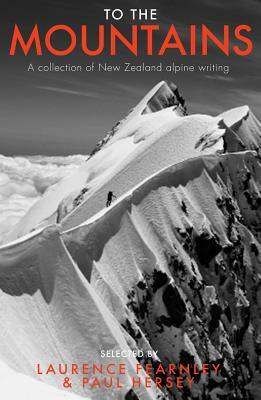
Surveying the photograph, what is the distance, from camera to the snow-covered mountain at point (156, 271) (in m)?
29.3

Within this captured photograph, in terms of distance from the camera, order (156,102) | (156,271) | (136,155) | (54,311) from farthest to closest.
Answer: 1. (156,102)
2. (136,155)
3. (156,271)
4. (54,311)

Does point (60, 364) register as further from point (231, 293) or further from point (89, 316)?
point (231, 293)

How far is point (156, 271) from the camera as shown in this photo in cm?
4531

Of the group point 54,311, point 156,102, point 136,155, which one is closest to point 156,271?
point 54,311

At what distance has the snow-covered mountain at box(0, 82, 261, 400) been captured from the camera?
2930cm

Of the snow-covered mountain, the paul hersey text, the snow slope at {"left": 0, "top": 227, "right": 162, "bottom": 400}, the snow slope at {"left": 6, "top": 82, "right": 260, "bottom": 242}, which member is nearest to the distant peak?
the snow slope at {"left": 6, "top": 82, "right": 260, "bottom": 242}

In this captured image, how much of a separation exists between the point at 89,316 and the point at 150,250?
16.9m

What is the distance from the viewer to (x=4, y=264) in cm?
2894

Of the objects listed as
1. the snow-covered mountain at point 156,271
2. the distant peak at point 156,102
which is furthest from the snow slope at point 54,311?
the distant peak at point 156,102

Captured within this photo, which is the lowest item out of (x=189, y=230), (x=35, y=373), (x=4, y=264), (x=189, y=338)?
(x=189, y=338)

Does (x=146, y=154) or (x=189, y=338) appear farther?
(x=146, y=154)

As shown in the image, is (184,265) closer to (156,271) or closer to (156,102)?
(156,271)

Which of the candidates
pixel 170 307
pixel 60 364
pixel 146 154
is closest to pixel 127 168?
pixel 146 154

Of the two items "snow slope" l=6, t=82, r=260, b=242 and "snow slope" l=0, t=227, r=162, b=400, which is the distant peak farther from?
"snow slope" l=0, t=227, r=162, b=400
